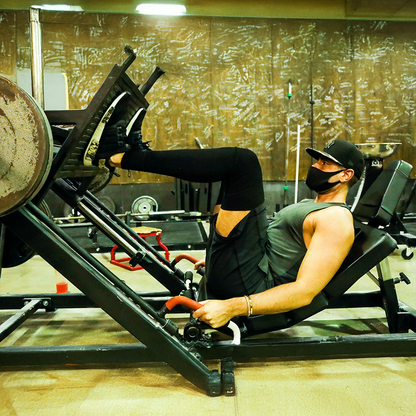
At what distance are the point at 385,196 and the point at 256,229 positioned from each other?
0.95m

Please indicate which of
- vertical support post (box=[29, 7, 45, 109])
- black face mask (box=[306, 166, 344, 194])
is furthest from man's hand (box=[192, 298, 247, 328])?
vertical support post (box=[29, 7, 45, 109])

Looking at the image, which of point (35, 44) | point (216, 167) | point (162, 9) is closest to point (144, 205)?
point (162, 9)

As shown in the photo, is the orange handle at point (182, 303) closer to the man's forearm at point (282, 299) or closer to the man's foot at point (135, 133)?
the man's forearm at point (282, 299)

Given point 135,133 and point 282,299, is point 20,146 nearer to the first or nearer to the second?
point 135,133

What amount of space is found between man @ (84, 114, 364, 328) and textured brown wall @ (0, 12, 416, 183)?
5297mm

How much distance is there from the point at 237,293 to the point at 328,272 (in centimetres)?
38

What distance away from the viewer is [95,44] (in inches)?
260

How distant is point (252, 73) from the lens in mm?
6844

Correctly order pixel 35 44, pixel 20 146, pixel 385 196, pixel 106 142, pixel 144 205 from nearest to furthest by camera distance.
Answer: pixel 20 146 → pixel 106 142 → pixel 385 196 → pixel 35 44 → pixel 144 205

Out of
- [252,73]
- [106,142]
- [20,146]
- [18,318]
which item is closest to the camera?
[20,146]

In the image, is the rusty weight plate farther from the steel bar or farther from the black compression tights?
the steel bar

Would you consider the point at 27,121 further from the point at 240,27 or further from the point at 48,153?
the point at 240,27

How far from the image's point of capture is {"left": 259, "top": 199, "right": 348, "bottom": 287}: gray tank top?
1.65 m

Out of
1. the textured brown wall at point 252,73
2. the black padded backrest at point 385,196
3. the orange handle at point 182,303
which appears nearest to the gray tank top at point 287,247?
the orange handle at point 182,303
